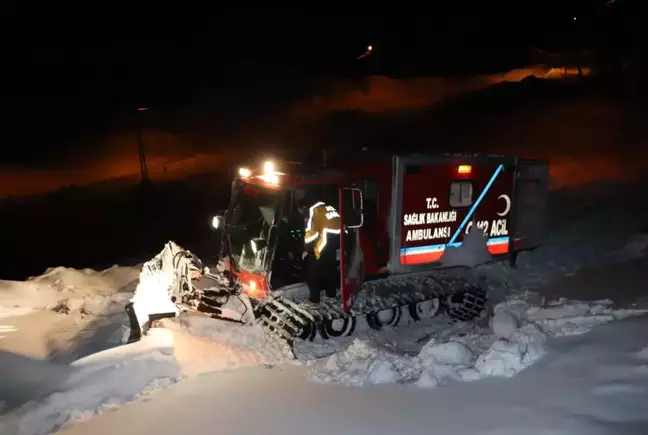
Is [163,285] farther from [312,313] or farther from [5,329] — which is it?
[312,313]

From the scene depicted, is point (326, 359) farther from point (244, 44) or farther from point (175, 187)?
point (244, 44)

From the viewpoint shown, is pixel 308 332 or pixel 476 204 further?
pixel 476 204

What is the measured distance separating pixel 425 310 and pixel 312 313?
2.24 metres

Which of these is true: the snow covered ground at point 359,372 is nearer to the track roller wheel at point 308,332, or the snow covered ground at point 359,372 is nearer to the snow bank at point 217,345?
the snow bank at point 217,345

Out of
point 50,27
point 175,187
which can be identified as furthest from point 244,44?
point 175,187

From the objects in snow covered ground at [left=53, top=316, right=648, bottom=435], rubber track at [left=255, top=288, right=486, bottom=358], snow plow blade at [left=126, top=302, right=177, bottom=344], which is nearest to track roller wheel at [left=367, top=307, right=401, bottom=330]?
rubber track at [left=255, top=288, right=486, bottom=358]

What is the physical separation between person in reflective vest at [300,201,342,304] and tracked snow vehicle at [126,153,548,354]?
12 cm

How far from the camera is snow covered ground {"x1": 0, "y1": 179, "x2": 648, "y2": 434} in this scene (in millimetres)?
5244

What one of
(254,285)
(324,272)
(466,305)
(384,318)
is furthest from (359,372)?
(466,305)

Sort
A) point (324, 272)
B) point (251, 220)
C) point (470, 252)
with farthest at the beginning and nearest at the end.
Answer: point (470, 252)
point (251, 220)
point (324, 272)

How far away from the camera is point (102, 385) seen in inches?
249

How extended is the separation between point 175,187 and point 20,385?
18.1 m

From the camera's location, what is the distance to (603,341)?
623cm

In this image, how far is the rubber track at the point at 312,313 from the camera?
25.1ft
